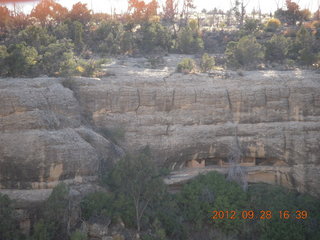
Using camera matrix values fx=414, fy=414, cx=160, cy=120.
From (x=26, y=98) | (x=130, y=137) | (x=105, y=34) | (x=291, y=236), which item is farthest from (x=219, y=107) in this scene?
(x=105, y=34)

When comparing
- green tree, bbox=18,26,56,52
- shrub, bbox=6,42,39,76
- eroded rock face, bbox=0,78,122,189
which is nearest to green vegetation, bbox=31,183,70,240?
eroded rock face, bbox=0,78,122,189

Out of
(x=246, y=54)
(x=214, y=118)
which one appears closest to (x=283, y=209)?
(x=214, y=118)

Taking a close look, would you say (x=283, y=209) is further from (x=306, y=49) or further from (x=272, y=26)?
(x=272, y=26)

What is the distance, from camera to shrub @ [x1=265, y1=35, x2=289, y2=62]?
93.4ft

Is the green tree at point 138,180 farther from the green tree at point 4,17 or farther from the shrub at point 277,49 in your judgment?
the green tree at point 4,17

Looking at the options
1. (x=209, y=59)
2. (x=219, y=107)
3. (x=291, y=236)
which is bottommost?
(x=291, y=236)

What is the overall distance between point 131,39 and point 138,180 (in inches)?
610

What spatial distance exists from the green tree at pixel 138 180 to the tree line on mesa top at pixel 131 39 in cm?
639

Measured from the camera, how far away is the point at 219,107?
20125 millimetres

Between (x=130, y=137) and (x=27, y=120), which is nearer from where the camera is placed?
(x=27, y=120)

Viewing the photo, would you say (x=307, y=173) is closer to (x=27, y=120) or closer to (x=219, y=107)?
(x=219, y=107)

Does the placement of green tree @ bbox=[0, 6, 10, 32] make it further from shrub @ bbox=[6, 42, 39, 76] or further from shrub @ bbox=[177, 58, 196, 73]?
shrub @ bbox=[177, 58, 196, 73]

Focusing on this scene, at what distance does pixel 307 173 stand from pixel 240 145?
133 inches

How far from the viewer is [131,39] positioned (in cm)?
2983
